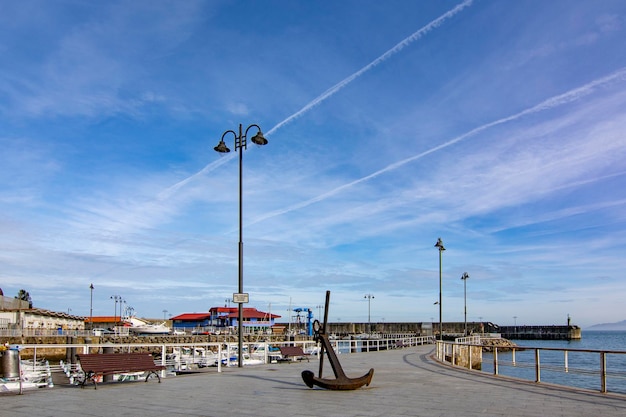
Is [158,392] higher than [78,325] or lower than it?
higher

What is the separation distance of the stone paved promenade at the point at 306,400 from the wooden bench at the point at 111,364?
437 mm

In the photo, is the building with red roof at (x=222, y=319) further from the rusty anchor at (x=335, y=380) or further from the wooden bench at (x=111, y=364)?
the rusty anchor at (x=335, y=380)

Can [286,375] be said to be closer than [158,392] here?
No

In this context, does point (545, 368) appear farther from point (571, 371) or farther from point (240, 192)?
point (240, 192)

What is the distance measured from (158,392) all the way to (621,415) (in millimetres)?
9591

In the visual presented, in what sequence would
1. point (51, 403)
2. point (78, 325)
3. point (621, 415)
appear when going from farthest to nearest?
1. point (78, 325)
2. point (51, 403)
3. point (621, 415)

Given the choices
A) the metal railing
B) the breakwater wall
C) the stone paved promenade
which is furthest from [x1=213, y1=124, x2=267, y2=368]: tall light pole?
the breakwater wall

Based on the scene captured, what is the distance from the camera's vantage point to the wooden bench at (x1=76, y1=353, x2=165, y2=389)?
42.0 feet

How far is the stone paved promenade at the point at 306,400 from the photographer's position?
9.65 meters

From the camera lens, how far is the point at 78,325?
9212 cm

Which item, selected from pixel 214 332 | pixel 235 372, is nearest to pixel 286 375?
pixel 235 372

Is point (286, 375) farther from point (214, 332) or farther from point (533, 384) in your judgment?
point (214, 332)

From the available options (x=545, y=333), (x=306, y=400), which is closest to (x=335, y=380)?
(x=306, y=400)

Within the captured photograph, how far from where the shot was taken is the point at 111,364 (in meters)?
13.3
